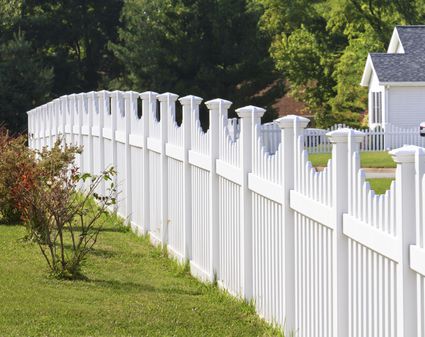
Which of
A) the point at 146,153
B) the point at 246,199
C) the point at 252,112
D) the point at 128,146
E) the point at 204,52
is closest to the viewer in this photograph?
the point at 252,112

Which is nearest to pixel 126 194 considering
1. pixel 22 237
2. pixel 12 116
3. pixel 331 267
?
pixel 22 237

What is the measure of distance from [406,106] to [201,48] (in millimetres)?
11807

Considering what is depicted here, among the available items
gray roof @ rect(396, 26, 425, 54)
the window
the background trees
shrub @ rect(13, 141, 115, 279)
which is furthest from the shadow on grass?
the background trees

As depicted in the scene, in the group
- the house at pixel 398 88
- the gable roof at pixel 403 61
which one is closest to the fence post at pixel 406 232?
the house at pixel 398 88

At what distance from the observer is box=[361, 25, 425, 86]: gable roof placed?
1822 inches

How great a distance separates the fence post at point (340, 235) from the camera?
6.51 meters

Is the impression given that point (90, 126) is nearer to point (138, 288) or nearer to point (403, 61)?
point (138, 288)

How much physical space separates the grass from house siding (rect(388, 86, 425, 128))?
6.82 metres

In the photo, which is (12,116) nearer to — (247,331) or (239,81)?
(239,81)

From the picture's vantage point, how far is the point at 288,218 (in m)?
7.80

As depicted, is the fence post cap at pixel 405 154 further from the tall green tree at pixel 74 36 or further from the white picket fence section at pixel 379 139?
the tall green tree at pixel 74 36

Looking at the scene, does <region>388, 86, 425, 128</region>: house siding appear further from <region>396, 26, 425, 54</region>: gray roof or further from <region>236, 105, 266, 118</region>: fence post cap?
<region>236, 105, 266, 118</region>: fence post cap

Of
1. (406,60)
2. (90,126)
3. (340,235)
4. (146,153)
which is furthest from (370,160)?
(340,235)

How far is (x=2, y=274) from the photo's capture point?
1073cm
